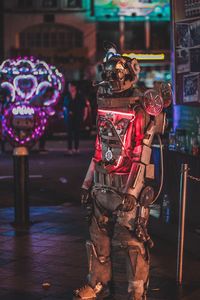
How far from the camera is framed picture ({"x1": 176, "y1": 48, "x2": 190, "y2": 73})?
30.3 ft

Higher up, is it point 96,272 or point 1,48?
point 1,48

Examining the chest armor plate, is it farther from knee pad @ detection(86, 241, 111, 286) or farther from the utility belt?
knee pad @ detection(86, 241, 111, 286)

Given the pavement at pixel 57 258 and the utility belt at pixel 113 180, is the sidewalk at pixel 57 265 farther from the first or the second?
the utility belt at pixel 113 180

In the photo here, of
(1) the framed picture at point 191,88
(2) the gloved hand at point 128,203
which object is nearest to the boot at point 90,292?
(2) the gloved hand at point 128,203

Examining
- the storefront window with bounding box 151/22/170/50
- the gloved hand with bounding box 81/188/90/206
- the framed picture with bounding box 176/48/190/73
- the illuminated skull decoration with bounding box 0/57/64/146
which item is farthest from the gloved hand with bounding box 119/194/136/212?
the storefront window with bounding box 151/22/170/50


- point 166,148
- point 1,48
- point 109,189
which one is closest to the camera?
point 109,189

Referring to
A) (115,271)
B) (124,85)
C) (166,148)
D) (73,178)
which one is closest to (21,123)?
(166,148)

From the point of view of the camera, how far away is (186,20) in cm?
916

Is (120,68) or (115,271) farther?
(115,271)

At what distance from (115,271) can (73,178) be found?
25.1 feet

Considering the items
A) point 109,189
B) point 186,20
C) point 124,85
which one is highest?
point 186,20

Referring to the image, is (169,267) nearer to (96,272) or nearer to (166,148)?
(96,272)

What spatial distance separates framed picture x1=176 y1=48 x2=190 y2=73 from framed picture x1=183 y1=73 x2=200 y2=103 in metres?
0.10

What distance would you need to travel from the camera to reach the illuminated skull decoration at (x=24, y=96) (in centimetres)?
971
